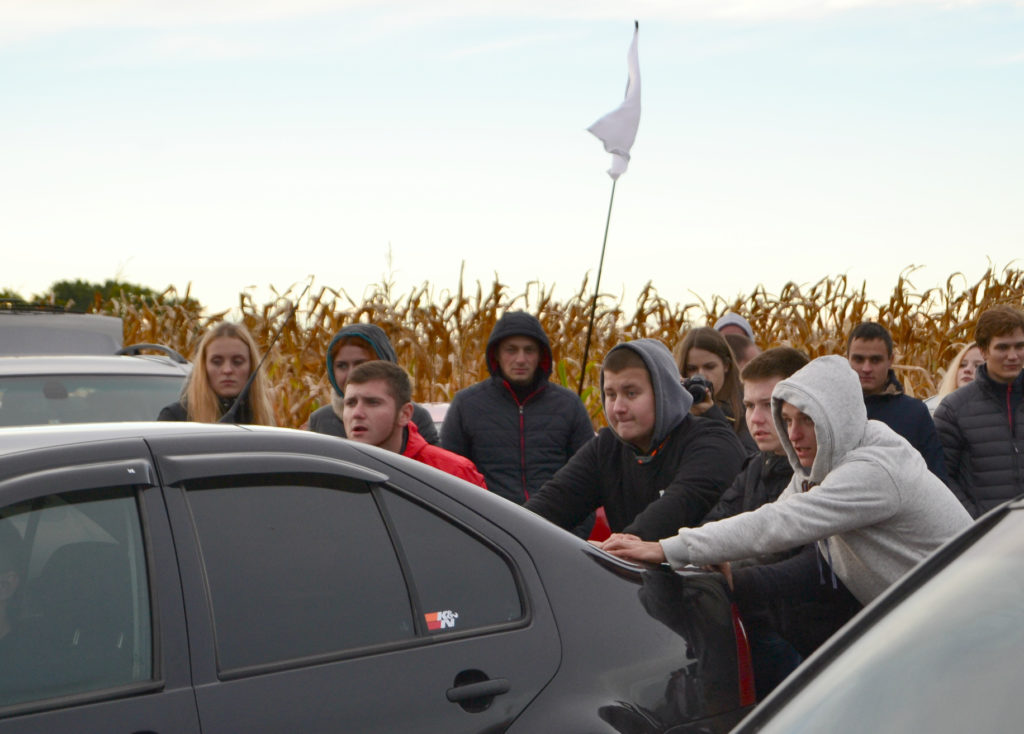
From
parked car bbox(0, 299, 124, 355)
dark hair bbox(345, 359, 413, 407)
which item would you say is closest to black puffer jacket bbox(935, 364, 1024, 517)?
dark hair bbox(345, 359, 413, 407)

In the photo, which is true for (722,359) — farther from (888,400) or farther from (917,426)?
(917,426)

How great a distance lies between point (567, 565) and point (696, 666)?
0.44 m

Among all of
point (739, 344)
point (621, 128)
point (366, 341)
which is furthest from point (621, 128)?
point (366, 341)

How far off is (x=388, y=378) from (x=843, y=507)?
191cm

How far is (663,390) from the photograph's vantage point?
4.58 meters

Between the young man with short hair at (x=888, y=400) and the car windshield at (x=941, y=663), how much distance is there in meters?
3.52

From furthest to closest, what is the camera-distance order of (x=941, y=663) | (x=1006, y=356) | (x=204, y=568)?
1. (x=1006, y=356)
2. (x=204, y=568)
3. (x=941, y=663)

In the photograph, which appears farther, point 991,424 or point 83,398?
point 83,398

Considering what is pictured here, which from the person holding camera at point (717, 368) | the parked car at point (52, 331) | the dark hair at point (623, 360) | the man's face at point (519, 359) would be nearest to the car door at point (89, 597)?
the dark hair at point (623, 360)

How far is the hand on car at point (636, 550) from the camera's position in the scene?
362cm

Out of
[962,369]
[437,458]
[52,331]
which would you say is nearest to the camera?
[437,458]

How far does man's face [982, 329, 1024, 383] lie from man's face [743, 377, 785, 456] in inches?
84.8

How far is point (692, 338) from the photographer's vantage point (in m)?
6.50

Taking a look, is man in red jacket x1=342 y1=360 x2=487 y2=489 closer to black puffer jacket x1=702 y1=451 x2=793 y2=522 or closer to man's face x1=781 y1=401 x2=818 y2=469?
black puffer jacket x1=702 y1=451 x2=793 y2=522
